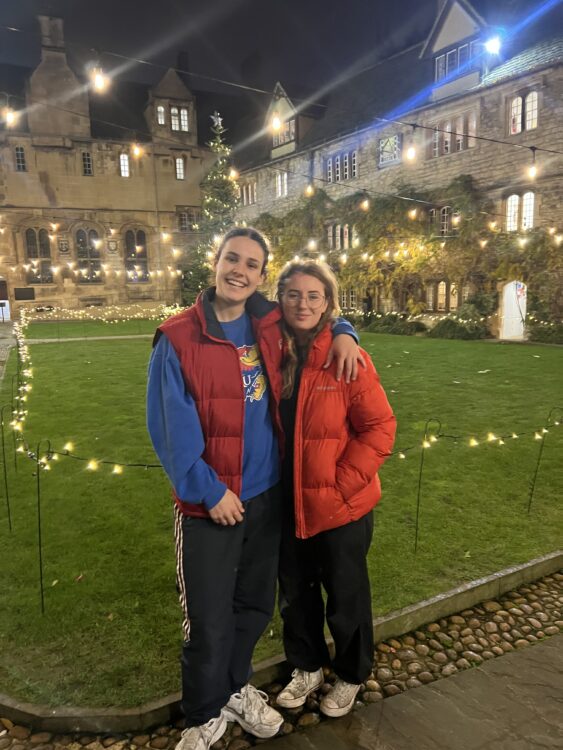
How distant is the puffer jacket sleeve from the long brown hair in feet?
0.94

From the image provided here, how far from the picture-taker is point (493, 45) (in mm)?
19844

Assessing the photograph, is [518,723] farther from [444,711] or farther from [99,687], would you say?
[99,687]

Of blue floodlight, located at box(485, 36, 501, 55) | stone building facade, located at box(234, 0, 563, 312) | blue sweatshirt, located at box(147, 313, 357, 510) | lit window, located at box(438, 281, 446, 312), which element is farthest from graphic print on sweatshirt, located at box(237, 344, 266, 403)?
blue floodlight, located at box(485, 36, 501, 55)

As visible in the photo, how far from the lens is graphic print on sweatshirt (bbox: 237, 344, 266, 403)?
2377mm

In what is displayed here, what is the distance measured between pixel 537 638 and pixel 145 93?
41617 mm

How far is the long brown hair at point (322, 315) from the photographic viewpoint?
2447 millimetres

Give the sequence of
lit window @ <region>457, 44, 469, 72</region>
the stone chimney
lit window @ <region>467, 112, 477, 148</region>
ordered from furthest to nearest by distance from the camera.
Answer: the stone chimney → lit window @ <region>457, 44, 469, 72</region> → lit window @ <region>467, 112, 477, 148</region>

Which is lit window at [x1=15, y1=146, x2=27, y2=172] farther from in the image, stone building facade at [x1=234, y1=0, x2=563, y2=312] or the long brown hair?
the long brown hair

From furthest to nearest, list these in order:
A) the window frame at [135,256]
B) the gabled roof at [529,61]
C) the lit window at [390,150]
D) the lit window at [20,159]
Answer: the window frame at [135,256] → the lit window at [20,159] → the lit window at [390,150] → the gabled roof at [529,61]

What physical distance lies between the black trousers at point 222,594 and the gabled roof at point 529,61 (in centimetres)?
2101

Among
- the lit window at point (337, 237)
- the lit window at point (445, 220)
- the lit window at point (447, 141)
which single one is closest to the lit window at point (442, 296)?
the lit window at point (445, 220)

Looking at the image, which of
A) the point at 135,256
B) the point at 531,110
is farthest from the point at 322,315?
the point at 135,256

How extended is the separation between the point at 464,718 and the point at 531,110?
69.3 ft

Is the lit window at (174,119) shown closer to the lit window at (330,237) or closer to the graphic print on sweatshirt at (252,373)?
the lit window at (330,237)
